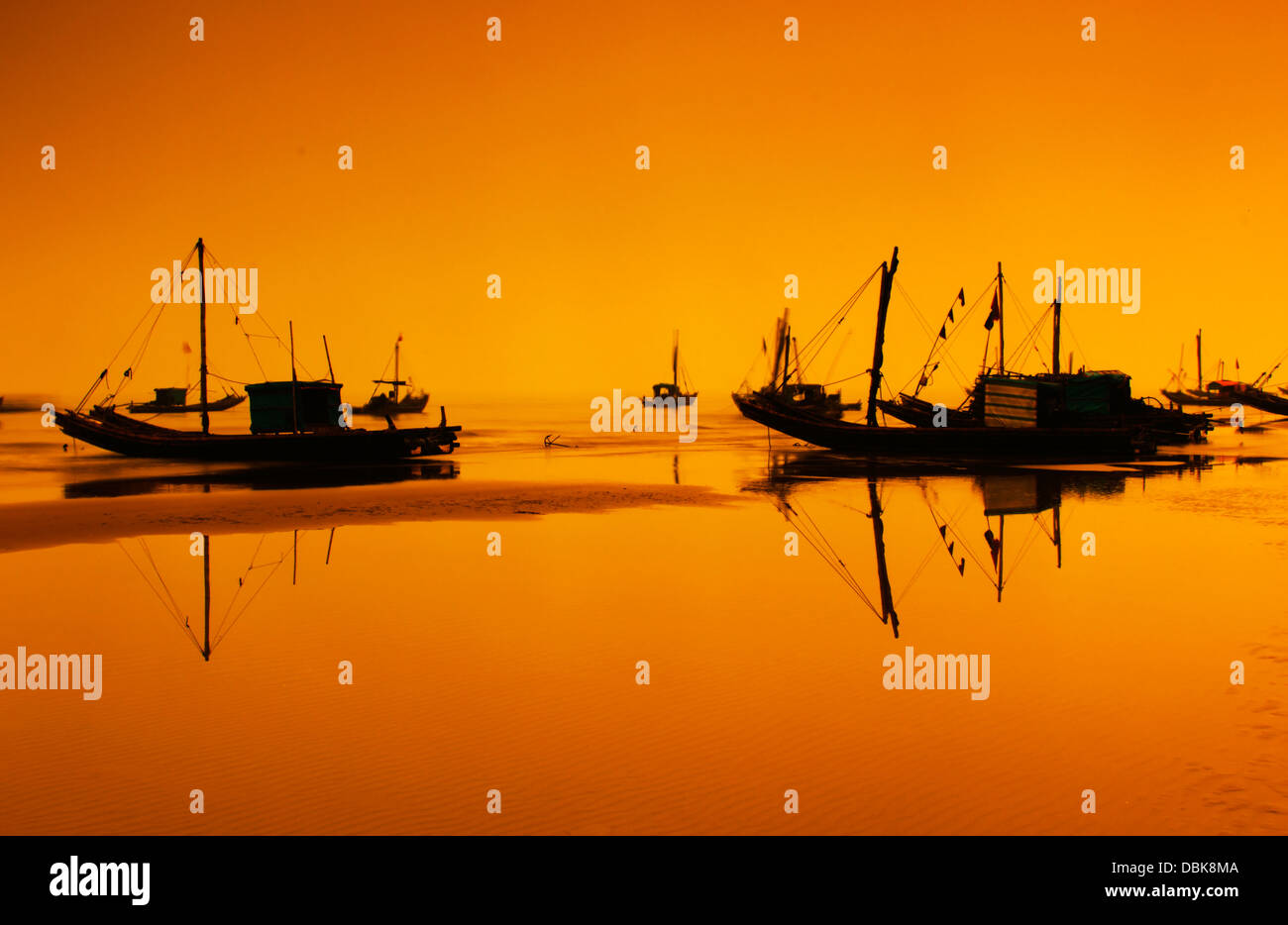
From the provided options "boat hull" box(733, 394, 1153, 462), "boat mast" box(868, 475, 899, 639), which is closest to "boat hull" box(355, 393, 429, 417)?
"boat hull" box(733, 394, 1153, 462)

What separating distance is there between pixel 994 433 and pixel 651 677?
35.7 metres

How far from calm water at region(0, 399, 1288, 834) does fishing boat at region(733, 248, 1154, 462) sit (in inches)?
761

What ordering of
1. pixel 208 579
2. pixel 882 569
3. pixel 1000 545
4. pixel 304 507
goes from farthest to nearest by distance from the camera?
1. pixel 304 507
2. pixel 1000 545
3. pixel 882 569
4. pixel 208 579

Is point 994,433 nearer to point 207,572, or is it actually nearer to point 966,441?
point 966,441

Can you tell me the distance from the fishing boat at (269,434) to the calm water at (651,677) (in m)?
16.8

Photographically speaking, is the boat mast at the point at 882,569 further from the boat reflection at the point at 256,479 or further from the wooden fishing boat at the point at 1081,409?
the wooden fishing boat at the point at 1081,409

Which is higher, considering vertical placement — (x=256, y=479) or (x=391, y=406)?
(x=391, y=406)

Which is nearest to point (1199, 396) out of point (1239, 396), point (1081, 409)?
point (1239, 396)

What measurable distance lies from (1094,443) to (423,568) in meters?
34.4

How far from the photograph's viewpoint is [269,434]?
1619 inches

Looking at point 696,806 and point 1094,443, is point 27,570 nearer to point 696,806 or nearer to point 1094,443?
point 696,806

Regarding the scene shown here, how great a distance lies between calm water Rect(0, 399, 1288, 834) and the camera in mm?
7562

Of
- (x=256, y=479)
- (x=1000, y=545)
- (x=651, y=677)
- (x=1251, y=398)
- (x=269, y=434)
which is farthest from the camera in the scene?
(x=1251, y=398)

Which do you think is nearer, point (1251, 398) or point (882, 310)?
point (882, 310)
